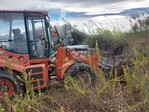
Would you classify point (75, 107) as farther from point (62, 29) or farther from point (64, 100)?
point (62, 29)

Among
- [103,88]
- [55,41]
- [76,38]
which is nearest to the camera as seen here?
[103,88]

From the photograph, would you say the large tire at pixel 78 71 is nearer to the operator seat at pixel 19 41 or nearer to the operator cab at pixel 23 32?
the operator cab at pixel 23 32

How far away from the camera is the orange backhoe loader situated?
20.2ft

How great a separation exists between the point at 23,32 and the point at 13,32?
21cm

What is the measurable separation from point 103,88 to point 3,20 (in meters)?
3.38

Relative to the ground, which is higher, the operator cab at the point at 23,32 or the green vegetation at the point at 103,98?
the operator cab at the point at 23,32

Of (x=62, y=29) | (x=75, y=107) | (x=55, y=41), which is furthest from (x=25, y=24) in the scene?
(x=75, y=107)

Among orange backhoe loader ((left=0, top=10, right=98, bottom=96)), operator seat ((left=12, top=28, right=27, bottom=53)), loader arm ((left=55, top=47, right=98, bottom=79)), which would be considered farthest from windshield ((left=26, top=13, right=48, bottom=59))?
loader arm ((left=55, top=47, right=98, bottom=79))

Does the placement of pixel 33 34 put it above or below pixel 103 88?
above

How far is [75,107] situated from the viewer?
397 centimetres

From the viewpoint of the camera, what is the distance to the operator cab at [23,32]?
20.4 feet

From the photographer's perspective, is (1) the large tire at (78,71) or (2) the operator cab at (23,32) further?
(1) the large tire at (78,71)

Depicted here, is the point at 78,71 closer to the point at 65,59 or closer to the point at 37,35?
the point at 65,59

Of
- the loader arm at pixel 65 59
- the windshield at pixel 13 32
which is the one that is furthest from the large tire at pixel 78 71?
the windshield at pixel 13 32
